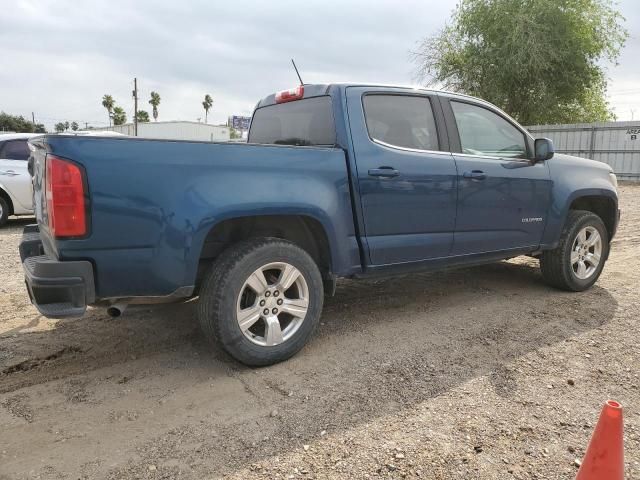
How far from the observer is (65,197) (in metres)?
2.73

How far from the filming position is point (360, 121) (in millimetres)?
3840

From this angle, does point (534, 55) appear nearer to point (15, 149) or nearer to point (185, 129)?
point (15, 149)

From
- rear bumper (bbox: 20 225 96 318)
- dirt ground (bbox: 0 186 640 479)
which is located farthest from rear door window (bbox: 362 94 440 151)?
rear bumper (bbox: 20 225 96 318)

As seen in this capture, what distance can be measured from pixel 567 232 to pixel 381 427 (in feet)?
11.1

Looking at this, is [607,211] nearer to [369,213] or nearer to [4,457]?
[369,213]

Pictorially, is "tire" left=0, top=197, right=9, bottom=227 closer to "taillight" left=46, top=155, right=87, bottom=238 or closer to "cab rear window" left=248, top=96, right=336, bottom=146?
"cab rear window" left=248, top=96, right=336, bottom=146

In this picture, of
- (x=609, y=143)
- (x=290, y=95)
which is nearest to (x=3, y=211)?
(x=290, y=95)

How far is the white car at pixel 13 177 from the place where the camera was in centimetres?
945

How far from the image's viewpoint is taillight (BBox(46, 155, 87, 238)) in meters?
2.72

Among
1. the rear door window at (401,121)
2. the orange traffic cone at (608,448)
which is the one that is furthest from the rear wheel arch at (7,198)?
the orange traffic cone at (608,448)

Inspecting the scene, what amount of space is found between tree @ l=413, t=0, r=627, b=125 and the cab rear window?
26.0 meters

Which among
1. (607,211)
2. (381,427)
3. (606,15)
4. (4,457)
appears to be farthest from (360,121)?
(606,15)

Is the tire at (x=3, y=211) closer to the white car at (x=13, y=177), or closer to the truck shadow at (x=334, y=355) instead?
the white car at (x=13, y=177)

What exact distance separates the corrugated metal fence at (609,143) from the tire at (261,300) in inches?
830
